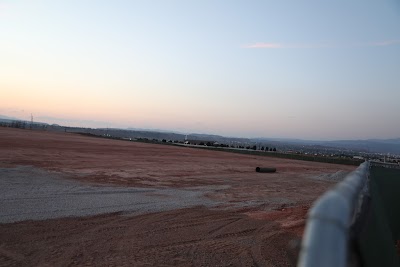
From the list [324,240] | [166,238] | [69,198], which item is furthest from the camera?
[69,198]

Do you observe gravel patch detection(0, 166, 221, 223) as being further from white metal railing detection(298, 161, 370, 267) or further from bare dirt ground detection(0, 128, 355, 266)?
white metal railing detection(298, 161, 370, 267)

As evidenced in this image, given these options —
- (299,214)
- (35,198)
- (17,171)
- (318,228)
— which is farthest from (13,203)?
(318,228)

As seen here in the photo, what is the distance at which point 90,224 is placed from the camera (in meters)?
11.3

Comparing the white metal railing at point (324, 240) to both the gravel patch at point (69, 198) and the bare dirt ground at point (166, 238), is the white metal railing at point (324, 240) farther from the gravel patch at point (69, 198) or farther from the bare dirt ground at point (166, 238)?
the gravel patch at point (69, 198)

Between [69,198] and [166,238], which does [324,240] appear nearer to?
[166,238]

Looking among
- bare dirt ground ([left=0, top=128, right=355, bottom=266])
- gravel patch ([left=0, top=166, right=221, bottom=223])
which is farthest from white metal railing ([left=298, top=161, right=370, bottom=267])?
gravel patch ([left=0, top=166, right=221, bottom=223])

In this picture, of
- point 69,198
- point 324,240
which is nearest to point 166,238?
point 69,198

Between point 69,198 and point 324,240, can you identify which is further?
point 69,198

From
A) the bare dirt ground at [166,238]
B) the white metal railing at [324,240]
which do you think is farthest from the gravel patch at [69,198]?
the white metal railing at [324,240]

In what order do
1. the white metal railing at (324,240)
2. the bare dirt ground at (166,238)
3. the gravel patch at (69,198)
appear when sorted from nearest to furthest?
the white metal railing at (324,240)
the bare dirt ground at (166,238)
the gravel patch at (69,198)

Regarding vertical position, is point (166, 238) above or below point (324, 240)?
below

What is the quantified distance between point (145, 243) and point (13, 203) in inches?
231

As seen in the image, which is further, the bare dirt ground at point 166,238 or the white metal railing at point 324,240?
the bare dirt ground at point 166,238

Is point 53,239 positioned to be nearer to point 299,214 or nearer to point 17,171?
point 299,214
